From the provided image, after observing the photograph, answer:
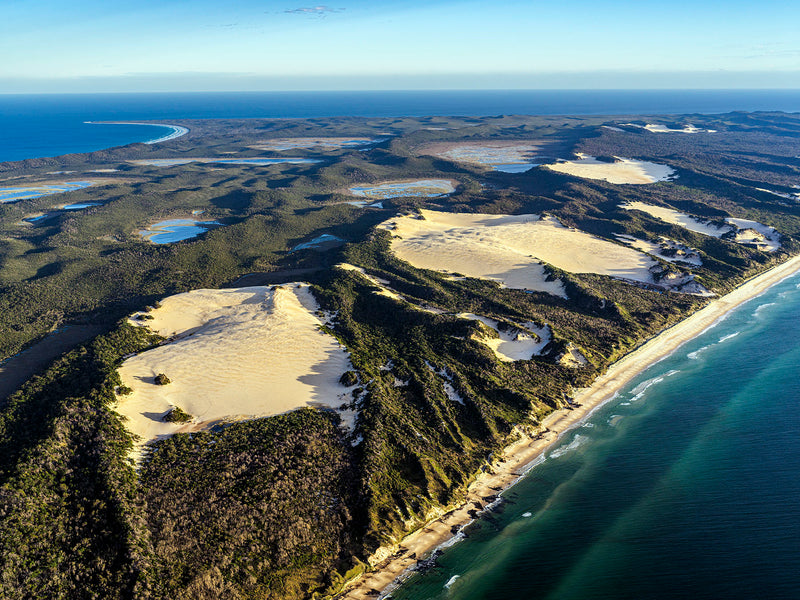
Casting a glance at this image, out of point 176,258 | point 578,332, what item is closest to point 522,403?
point 578,332

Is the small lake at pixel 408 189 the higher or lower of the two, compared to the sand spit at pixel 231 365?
higher

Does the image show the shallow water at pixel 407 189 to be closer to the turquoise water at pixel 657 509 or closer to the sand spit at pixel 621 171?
the sand spit at pixel 621 171

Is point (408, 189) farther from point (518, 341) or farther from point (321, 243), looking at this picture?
point (518, 341)

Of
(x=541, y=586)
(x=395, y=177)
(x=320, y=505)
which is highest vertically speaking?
(x=395, y=177)

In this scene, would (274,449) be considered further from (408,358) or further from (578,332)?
(578,332)

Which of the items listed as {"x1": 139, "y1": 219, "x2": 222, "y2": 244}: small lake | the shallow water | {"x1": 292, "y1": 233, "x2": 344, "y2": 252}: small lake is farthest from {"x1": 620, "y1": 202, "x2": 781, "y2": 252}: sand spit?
{"x1": 139, "y1": 219, "x2": 222, "y2": 244}: small lake

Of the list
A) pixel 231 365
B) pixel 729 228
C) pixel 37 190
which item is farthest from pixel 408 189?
pixel 231 365

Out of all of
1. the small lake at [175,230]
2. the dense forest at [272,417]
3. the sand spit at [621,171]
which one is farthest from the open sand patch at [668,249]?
the small lake at [175,230]
